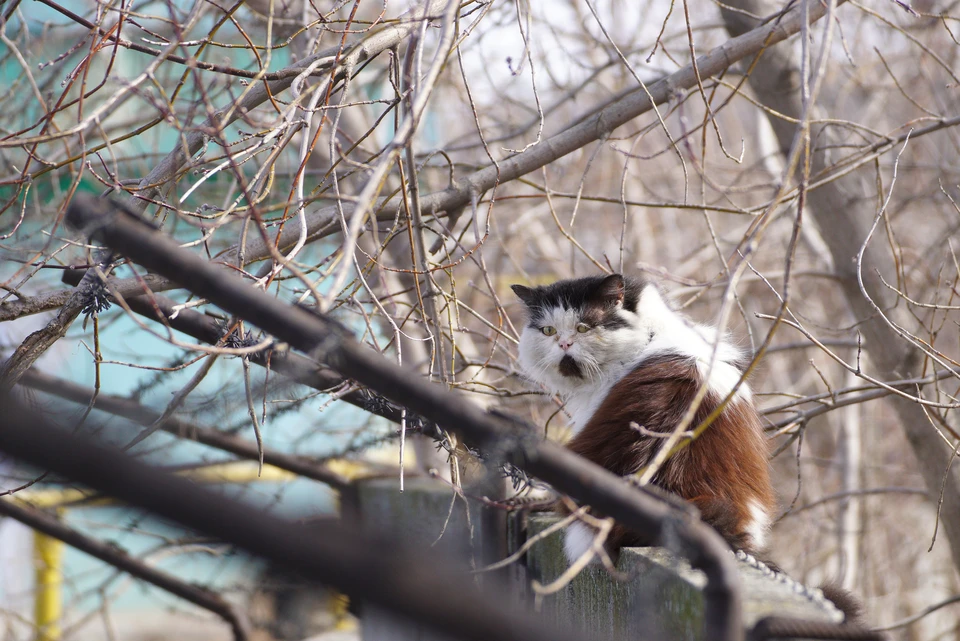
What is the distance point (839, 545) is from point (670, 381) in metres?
2.88

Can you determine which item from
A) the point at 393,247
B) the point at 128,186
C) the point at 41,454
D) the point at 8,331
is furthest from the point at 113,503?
the point at 393,247

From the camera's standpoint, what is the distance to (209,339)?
8.03 ft

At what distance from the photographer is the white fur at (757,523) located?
2124 millimetres

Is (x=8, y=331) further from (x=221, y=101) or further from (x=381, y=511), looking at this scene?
(x=221, y=101)

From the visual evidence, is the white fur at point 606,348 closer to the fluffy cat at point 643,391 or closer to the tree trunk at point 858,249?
the fluffy cat at point 643,391

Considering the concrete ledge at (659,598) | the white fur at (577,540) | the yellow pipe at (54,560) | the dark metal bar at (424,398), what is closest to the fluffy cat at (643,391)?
the white fur at (577,540)

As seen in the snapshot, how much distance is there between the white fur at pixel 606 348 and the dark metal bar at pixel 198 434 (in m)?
1.07

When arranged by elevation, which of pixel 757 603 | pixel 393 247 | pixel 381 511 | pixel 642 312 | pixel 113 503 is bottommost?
pixel 113 503

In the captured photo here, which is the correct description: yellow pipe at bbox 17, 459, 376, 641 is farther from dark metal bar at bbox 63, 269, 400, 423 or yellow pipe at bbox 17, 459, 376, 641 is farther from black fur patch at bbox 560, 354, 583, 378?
black fur patch at bbox 560, 354, 583, 378

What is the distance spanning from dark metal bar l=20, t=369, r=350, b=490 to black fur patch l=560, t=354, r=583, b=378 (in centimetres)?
115

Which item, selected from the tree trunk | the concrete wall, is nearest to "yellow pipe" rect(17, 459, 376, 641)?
the concrete wall

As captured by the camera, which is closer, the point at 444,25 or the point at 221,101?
the point at 444,25

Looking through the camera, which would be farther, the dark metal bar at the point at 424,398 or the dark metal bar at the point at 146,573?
the dark metal bar at the point at 146,573

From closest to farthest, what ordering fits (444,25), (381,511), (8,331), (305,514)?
(305,514), (444,25), (8,331), (381,511)
